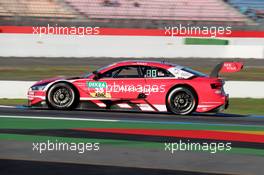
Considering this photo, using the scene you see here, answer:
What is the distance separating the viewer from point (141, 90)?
1230cm

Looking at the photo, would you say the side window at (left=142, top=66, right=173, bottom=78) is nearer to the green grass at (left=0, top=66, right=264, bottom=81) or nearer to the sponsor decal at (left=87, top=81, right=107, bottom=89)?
the sponsor decal at (left=87, top=81, right=107, bottom=89)

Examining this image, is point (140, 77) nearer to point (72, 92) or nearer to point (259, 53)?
point (72, 92)

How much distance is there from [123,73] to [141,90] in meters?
0.56

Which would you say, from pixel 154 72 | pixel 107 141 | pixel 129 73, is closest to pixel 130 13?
pixel 129 73

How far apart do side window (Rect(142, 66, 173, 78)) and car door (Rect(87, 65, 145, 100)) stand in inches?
→ 4.9

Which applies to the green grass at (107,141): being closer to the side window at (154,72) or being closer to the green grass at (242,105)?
the side window at (154,72)

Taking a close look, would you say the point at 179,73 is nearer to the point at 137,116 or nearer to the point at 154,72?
the point at 154,72

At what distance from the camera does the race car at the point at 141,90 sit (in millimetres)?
12164

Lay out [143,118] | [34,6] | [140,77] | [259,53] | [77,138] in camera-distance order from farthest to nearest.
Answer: [34,6]
[259,53]
[140,77]
[143,118]
[77,138]

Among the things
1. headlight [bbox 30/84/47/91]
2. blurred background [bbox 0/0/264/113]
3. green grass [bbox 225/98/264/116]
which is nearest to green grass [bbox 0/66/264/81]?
blurred background [bbox 0/0/264/113]

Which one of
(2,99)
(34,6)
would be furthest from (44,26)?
(2,99)

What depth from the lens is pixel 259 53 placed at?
30.0 m

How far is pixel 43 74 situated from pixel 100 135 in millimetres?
15714

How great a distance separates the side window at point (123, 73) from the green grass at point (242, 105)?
11.3 feet
